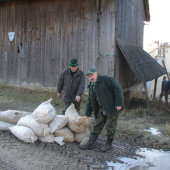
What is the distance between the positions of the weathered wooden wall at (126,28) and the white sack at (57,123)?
185 inches

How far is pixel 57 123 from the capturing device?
4438 mm

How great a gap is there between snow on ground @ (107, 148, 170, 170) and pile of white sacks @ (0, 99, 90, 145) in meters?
0.99

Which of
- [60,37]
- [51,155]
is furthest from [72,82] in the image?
[60,37]

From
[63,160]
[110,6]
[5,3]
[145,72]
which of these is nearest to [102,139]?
[63,160]

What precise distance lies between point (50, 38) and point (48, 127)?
623cm

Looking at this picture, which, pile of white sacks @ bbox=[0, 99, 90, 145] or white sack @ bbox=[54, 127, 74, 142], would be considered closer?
pile of white sacks @ bbox=[0, 99, 90, 145]

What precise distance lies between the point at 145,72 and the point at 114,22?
2.32 m

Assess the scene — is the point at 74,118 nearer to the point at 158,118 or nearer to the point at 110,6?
the point at 158,118

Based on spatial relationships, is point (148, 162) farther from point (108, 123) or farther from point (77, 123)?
point (77, 123)

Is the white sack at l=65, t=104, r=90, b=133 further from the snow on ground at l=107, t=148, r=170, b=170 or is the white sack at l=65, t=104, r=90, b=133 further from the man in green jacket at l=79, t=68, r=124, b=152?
the snow on ground at l=107, t=148, r=170, b=170

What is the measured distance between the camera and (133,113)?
767cm

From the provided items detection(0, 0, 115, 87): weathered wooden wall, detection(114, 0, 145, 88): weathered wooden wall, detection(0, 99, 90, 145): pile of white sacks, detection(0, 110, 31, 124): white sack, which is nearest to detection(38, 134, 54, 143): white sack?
detection(0, 99, 90, 145): pile of white sacks

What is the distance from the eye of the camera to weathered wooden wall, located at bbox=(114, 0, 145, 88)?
29.7ft

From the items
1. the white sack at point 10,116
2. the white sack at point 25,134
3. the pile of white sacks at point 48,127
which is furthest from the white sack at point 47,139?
the white sack at point 10,116
